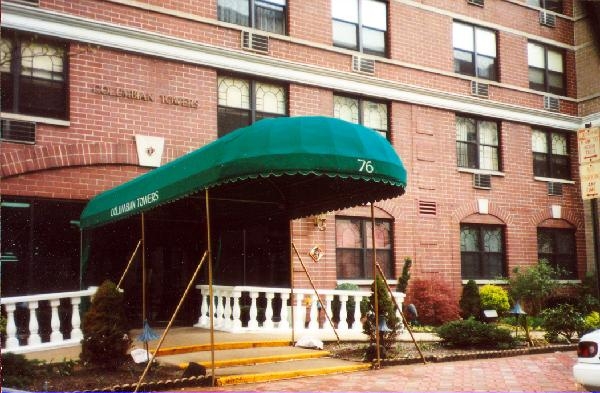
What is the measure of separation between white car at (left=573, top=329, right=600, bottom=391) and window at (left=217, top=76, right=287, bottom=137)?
9.37 metres

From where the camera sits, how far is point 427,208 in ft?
55.7

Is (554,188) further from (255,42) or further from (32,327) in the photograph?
(32,327)

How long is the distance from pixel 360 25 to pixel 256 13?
3065 millimetres

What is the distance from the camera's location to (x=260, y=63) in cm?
1470

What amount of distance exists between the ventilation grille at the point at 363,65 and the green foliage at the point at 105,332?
9629 millimetres

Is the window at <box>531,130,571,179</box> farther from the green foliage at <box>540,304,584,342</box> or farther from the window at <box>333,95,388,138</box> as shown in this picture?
the green foliage at <box>540,304,584,342</box>

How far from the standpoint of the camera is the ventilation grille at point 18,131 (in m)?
11.5

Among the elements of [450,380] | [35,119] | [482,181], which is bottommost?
[450,380]

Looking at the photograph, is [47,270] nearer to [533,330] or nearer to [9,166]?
[9,166]

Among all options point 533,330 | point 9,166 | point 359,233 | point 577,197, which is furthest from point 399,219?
point 9,166

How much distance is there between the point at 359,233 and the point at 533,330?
4.84 m

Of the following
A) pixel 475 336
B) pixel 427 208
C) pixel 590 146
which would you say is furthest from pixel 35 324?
pixel 427 208

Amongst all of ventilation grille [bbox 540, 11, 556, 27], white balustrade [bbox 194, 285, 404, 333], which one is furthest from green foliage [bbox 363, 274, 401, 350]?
ventilation grille [bbox 540, 11, 556, 27]

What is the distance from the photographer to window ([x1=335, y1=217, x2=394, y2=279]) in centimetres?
1589
